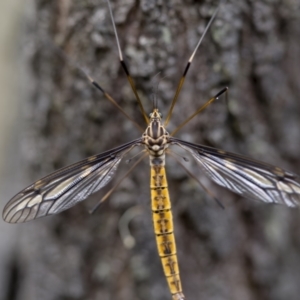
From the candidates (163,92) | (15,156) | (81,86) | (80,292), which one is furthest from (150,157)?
(15,156)

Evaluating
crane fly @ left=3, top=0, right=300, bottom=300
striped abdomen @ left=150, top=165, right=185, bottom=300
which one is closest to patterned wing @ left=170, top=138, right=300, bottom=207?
crane fly @ left=3, top=0, right=300, bottom=300

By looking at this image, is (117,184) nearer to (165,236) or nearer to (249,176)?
(165,236)

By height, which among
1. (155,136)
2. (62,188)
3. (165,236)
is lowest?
(165,236)

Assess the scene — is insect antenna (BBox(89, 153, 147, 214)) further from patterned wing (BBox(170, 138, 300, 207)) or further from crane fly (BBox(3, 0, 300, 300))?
patterned wing (BBox(170, 138, 300, 207))

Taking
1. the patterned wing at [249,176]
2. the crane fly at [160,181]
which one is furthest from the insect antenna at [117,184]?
the patterned wing at [249,176]

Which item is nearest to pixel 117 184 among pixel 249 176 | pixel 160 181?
pixel 160 181

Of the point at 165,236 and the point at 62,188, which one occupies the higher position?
the point at 62,188
